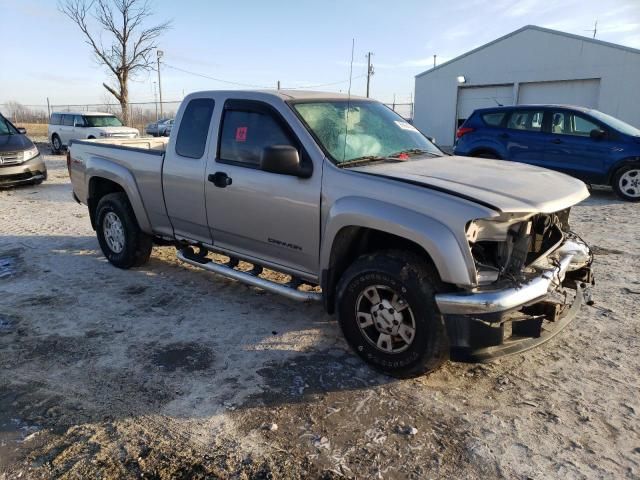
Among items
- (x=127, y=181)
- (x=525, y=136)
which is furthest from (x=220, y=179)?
(x=525, y=136)

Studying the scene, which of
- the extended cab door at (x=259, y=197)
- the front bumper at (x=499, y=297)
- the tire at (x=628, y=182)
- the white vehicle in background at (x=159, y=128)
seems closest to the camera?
the front bumper at (x=499, y=297)

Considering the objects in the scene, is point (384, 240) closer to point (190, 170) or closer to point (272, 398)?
point (272, 398)

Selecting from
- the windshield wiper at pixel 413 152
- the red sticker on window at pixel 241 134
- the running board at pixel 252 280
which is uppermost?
the red sticker on window at pixel 241 134

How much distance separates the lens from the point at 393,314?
3.33 meters

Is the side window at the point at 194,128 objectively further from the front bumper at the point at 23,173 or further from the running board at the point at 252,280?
the front bumper at the point at 23,173

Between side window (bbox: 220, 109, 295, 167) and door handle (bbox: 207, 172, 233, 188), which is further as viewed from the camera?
door handle (bbox: 207, 172, 233, 188)

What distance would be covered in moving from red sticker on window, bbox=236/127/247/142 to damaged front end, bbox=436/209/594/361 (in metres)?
2.15

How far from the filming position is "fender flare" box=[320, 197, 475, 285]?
2941 millimetres

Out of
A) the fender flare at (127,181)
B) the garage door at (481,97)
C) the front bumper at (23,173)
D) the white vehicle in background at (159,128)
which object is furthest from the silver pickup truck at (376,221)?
the white vehicle in background at (159,128)

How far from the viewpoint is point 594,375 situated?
347 centimetres

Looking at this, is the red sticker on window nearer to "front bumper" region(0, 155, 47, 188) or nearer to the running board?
the running board

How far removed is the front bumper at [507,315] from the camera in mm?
2904

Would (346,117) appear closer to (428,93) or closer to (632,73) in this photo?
(632,73)

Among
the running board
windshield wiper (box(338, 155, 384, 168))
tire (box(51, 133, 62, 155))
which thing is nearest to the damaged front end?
windshield wiper (box(338, 155, 384, 168))
